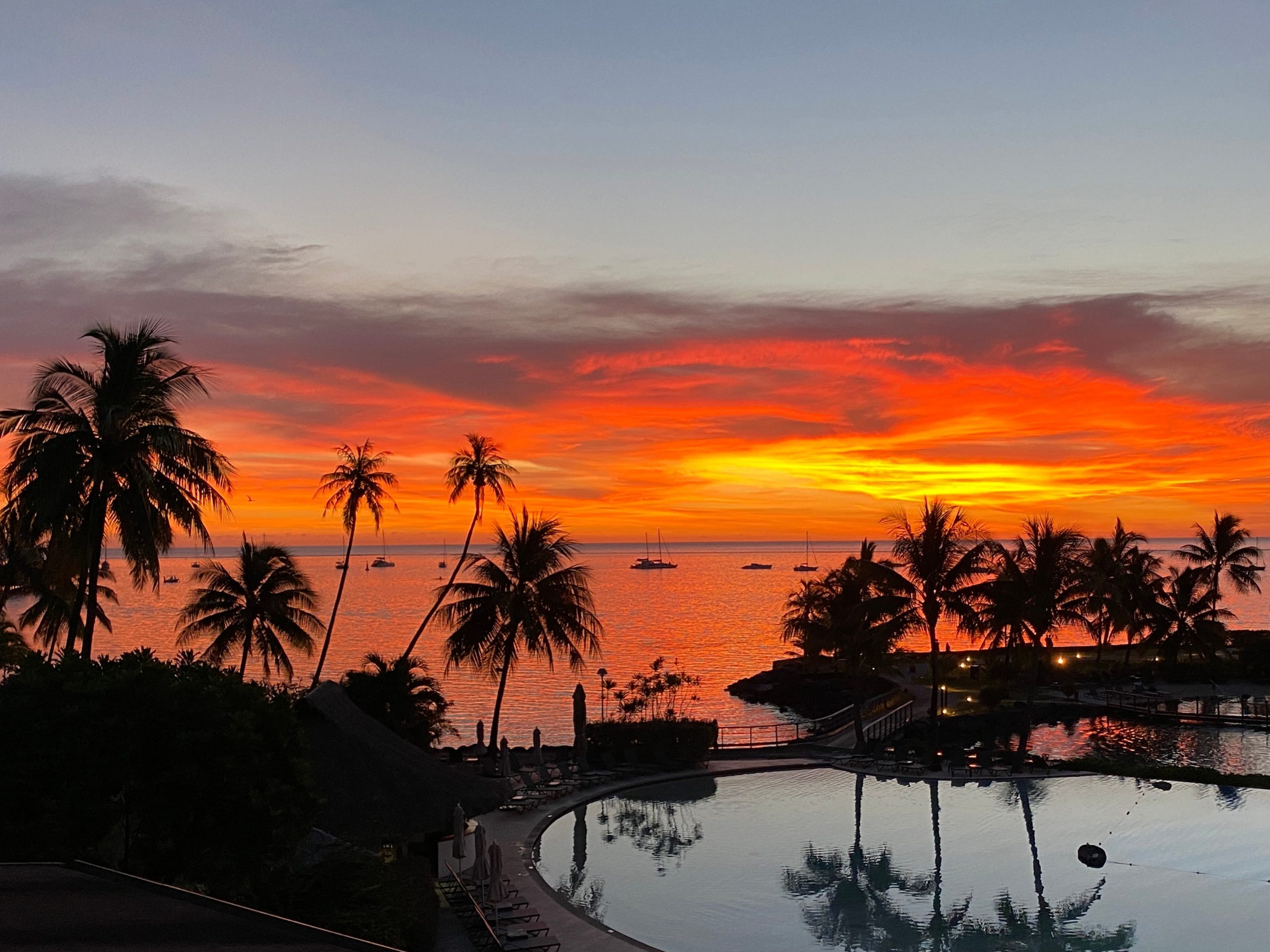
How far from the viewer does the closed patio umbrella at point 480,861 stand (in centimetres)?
1677

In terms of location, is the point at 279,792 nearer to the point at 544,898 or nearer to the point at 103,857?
the point at 103,857

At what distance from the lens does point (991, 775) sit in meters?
28.5

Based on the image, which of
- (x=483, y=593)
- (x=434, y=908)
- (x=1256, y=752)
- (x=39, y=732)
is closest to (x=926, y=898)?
(x=434, y=908)

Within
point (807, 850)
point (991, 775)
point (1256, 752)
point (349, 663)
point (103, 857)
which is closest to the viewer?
point (103, 857)

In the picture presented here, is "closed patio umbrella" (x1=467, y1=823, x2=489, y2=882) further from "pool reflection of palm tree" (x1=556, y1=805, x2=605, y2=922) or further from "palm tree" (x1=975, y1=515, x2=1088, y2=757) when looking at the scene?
"palm tree" (x1=975, y1=515, x2=1088, y2=757)

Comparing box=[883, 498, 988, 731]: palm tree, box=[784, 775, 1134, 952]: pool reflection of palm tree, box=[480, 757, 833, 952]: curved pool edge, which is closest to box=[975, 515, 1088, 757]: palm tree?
box=[883, 498, 988, 731]: palm tree

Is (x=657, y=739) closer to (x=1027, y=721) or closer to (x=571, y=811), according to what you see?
(x=571, y=811)

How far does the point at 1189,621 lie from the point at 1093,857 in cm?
3893

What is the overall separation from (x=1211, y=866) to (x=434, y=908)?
15165 millimetres

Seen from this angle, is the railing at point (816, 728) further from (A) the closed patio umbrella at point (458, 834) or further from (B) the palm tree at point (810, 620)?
(A) the closed patio umbrella at point (458, 834)

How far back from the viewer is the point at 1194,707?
43875mm

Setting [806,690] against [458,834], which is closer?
[458,834]

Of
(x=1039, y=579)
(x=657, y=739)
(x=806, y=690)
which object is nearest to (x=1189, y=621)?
(x=806, y=690)

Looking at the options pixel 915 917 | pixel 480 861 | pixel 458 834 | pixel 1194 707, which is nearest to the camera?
pixel 480 861
